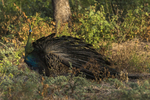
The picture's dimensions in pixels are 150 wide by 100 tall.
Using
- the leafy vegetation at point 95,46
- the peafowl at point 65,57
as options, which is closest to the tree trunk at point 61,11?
the leafy vegetation at point 95,46

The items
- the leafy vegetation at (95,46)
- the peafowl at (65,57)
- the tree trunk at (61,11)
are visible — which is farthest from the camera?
the tree trunk at (61,11)

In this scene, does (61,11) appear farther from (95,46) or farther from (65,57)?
(65,57)

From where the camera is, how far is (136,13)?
8.48 metres

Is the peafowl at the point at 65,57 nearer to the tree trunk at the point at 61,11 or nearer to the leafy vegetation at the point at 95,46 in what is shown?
the leafy vegetation at the point at 95,46

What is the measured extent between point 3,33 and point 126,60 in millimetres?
5480

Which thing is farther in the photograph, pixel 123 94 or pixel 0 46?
pixel 0 46

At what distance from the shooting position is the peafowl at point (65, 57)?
202 inches

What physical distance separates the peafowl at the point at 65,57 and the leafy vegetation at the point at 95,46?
10.8 inches

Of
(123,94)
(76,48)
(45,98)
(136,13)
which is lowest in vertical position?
(45,98)

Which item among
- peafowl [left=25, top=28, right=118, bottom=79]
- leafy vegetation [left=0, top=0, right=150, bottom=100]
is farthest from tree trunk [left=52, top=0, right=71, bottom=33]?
peafowl [left=25, top=28, right=118, bottom=79]

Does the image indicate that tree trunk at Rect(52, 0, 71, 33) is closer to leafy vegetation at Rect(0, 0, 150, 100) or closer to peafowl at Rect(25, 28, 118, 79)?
leafy vegetation at Rect(0, 0, 150, 100)

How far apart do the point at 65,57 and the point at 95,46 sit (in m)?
2.08

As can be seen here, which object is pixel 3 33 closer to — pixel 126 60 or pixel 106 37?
pixel 106 37

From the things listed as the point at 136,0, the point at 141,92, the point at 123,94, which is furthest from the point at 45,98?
the point at 136,0
